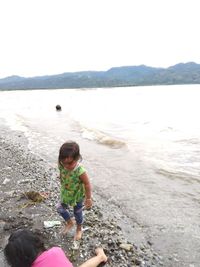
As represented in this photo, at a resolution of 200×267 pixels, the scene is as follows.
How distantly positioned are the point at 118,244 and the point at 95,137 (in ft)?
61.5

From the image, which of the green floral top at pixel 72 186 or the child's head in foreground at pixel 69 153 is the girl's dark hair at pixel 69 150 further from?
the green floral top at pixel 72 186

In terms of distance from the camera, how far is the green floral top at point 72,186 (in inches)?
262

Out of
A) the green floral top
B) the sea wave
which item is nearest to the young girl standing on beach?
the green floral top

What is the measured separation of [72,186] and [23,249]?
276 centimetres

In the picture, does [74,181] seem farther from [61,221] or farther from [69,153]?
[61,221]

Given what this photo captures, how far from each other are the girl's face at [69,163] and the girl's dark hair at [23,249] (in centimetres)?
227

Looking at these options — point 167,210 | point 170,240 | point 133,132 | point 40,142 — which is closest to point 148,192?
point 167,210

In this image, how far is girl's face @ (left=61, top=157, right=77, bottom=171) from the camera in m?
6.32

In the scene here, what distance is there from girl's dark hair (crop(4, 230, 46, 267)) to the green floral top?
2527mm

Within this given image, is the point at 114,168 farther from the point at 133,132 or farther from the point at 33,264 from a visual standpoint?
the point at 133,132

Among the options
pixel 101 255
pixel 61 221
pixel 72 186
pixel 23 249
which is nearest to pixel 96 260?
pixel 101 255

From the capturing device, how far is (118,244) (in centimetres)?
758

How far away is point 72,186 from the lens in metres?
6.79

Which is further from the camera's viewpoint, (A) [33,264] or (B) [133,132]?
(B) [133,132]
